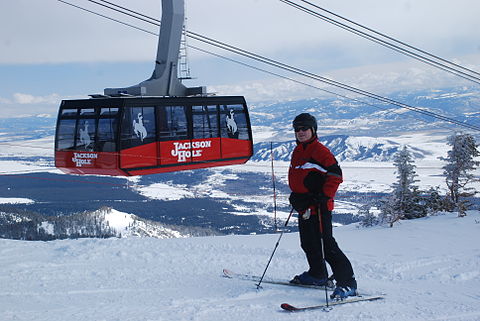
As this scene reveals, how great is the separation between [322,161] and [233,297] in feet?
6.36

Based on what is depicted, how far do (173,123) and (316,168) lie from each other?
213 inches

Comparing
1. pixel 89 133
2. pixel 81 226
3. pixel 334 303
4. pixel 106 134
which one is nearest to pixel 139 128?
pixel 106 134

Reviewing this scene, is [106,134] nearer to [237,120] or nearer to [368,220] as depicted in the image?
[237,120]

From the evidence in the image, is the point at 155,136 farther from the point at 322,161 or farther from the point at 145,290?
the point at 322,161

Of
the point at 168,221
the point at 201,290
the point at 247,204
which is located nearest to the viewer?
the point at 201,290

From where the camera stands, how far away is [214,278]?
246 inches

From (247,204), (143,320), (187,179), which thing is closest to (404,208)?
(143,320)

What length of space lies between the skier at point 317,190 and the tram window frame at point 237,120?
19.0 ft

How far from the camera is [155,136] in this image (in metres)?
9.66

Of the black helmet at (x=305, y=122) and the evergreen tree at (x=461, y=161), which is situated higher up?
the black helmet at (x=305, y=122)

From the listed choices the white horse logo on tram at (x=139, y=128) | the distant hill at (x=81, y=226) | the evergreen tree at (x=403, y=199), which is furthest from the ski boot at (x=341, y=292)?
the distant hill at (x=81, y=226)

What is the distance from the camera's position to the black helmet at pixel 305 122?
5.24 m

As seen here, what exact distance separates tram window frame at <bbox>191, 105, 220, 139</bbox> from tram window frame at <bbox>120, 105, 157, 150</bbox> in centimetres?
102

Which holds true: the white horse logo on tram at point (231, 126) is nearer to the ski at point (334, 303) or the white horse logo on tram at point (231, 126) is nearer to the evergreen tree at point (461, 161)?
the ski at point (334, 303)
